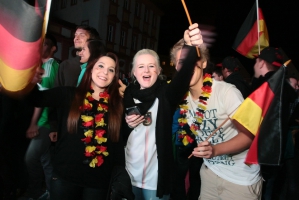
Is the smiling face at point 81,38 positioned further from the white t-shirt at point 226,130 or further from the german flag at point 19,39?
the white t-shirt at point 226,130

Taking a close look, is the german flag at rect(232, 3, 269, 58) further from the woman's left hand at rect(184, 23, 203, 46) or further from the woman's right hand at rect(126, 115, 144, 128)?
the woman's right hand at rect(126, 115, 144, 128)

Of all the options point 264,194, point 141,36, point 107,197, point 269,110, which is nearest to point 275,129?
point 269,110

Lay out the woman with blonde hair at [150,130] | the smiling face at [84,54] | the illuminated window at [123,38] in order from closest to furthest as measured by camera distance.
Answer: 1. the woman with blonde hair at [150,130]
2. the smiling face at [84,54]
3. the illuminated window at [123,38]

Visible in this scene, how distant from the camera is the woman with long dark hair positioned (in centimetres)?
256

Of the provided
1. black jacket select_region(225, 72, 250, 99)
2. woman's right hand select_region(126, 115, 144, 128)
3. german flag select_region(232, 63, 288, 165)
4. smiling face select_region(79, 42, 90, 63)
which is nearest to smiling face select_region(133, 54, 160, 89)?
woman's right hand select_region(126, 115, 144, 128)

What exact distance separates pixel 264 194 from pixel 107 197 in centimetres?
324

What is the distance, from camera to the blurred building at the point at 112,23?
22766 millimetres

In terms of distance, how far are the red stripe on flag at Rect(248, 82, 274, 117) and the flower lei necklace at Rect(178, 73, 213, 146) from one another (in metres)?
0.39

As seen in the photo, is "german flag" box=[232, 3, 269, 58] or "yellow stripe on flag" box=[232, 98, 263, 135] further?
"german flag" box=[232, 3, 269, 58]

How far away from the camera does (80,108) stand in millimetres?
2695

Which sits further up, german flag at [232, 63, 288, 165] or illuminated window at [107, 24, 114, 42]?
illuminated window at [107, 24, 114, 42]

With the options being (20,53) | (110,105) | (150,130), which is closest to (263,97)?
(150,130)

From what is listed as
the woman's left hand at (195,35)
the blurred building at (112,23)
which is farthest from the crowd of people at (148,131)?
the blurred building at (112,23)

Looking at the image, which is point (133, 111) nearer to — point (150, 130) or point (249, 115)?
point (150, 130)
